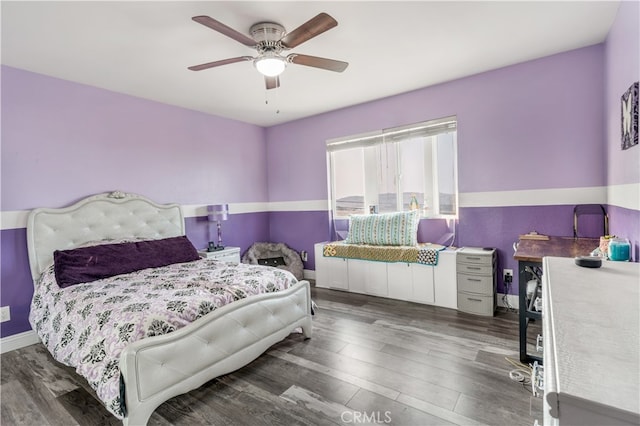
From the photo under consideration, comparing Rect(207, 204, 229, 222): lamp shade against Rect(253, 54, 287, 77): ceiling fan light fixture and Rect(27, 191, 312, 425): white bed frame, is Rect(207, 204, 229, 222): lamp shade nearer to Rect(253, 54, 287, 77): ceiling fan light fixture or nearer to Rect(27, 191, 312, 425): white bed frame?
Rect(27, 191, 312, 425): white bed frame

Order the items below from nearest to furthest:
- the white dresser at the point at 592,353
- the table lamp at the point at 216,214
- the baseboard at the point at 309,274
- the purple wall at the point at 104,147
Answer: the white dresser at the point at 592,353
the purple wall at the point at 104,147
the table lamp at the point at 216,214
the baseboard at the point at 309,274

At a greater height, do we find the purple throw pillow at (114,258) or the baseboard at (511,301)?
the purple throw pillow at (114,258)

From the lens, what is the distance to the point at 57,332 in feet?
7.22

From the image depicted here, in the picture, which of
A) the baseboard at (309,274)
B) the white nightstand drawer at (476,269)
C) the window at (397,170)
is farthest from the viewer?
the baseboard at (309,274)

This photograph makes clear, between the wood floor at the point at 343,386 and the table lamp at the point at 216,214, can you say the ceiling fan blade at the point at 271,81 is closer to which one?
the table lamp at the point at 216,214

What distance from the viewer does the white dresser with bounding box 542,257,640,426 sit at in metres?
0.52

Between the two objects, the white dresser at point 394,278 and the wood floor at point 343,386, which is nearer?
the wood floor at point 343,386

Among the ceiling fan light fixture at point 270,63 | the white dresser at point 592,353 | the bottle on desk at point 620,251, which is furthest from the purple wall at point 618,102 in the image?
the ceiling fan light fixture at point 270,63

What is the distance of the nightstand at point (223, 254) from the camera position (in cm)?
397

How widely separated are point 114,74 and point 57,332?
2375 mm

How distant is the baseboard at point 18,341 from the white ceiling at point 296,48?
246 centimetres

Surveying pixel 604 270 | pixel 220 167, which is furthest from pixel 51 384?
pixel 604 270

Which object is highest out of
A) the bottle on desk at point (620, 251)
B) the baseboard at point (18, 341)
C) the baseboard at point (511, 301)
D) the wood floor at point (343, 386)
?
the bottle on desk at point (620, 251)

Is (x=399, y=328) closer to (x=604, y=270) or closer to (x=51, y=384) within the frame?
(x=604, y=270)
